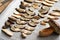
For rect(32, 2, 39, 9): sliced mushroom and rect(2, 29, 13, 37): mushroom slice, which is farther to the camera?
rect(32, 2, 39, 9): sliced mushroom

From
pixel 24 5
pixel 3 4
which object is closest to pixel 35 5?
pixel 24 5

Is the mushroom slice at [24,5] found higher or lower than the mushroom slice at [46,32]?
higher

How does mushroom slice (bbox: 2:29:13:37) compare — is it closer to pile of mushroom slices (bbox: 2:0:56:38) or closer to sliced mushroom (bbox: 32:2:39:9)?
pile of mushroom slices (bbox: 2:0:56:38)

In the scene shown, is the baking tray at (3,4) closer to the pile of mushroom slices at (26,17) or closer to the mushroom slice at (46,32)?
the pile of mushroom slices at (26,17)

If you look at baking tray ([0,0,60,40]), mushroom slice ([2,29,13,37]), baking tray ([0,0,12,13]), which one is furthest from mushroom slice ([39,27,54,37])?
baking tray ([0,0,12,13])

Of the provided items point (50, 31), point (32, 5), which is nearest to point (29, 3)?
point (32, 5)

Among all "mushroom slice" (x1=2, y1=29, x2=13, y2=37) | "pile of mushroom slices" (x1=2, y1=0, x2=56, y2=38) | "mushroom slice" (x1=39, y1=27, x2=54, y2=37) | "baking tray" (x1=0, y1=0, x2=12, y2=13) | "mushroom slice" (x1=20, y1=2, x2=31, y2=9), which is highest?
"baking tray" (x1=0, y1=0, x2=12, y2=13)

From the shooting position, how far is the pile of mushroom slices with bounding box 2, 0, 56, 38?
0.79 metres

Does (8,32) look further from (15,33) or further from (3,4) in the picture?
(3,4)

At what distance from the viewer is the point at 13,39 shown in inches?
29.6

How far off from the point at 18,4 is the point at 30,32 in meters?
0.22

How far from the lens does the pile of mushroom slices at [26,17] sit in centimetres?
79

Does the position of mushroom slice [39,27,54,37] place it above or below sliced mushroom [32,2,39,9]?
below

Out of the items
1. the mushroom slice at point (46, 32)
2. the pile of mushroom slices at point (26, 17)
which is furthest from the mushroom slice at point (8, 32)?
the mushroom slice at point (46, 32)
